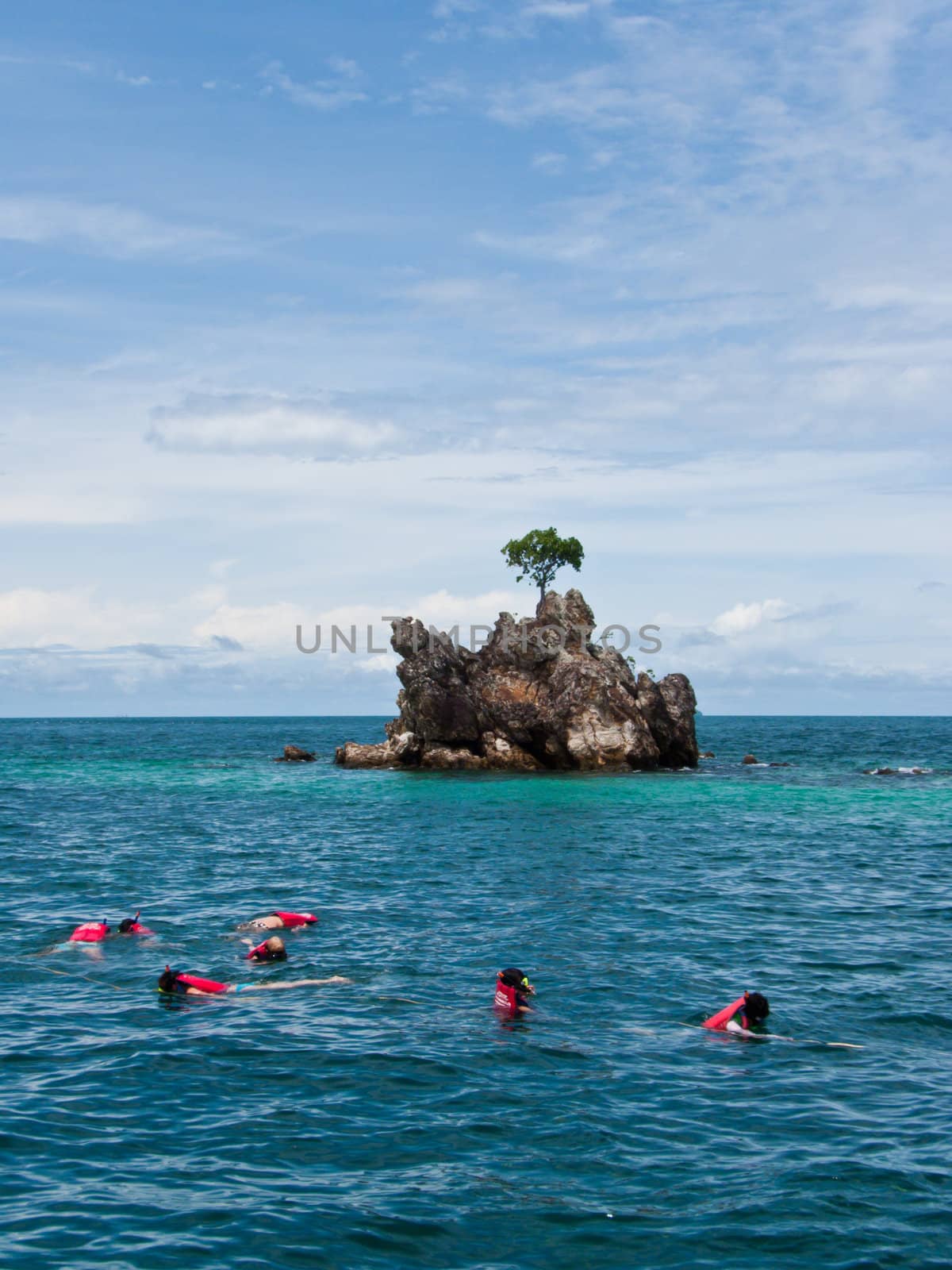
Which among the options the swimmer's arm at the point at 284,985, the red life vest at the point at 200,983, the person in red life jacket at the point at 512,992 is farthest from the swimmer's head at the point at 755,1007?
the red life vest at the point at 200,983

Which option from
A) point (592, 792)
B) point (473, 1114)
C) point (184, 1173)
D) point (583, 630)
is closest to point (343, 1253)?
point (184, 1173)

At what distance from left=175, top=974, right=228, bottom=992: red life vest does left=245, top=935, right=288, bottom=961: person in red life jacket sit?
6.58 ft

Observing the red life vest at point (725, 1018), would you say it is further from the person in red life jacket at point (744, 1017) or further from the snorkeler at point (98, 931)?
the snorkeler at point (98, 931)

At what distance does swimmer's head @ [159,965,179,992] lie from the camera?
2255 cm

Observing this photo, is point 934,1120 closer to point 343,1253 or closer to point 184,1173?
point 343,1253

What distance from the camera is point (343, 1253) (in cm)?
1242

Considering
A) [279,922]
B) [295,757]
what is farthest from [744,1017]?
[295,757]

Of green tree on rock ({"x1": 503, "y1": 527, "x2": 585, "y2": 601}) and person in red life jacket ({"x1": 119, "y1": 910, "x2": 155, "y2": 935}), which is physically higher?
green tree on rock ({"x1": 503, "y1": 527, "x2": 585, "y2": 601})

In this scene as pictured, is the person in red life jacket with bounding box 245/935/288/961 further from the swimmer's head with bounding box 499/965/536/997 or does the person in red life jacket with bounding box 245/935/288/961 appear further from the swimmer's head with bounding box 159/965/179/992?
the swimmer's head with bounding box 499/965/536/997

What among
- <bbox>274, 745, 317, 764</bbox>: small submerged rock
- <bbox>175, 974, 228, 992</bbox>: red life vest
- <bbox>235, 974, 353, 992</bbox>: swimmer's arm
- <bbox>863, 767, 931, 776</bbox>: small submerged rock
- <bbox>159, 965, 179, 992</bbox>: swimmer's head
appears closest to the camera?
<bbox>159, 965, 179, 992</bbox>: swimmer's head

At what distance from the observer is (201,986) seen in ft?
74.7

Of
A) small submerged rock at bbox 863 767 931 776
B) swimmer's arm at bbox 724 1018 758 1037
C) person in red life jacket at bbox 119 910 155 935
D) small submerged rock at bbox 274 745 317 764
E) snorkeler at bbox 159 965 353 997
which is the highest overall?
small submerged rock at bbox 274 745 317 764

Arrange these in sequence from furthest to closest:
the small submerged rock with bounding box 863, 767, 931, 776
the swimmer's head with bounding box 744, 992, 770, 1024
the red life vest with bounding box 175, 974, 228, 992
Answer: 1. the small submerged rock with bounding box 863, 767, 931, 776
2. the red life vest with bounding box 175, 974, 228, 992
3. the swimmer's head with bounding box 744, 992, 770, 1024

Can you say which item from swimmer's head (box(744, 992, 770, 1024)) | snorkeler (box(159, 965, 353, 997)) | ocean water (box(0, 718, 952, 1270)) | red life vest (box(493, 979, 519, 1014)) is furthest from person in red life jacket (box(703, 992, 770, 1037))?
snorkeler (box(159, 965, 353, 997))
